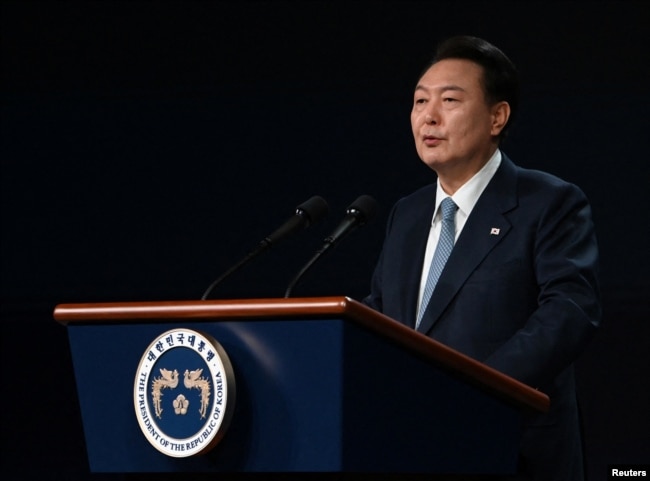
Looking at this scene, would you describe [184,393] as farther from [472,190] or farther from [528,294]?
[472,190]

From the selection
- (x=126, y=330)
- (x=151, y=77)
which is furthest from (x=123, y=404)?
(x=151, y=77)

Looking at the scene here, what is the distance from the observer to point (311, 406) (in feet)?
4.51

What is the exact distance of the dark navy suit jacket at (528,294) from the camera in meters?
1.83

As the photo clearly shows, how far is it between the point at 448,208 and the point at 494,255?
194 mm

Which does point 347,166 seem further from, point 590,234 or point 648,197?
point 590,234

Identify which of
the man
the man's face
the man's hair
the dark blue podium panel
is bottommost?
the dark blue podium panel

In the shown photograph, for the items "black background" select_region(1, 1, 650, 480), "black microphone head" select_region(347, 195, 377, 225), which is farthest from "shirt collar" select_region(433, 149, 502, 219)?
"black background" select_region(1, 1, 650, 480)

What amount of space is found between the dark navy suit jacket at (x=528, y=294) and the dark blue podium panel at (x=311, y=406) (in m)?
0.30

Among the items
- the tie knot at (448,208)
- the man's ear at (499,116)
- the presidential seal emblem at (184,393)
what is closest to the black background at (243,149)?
the man's ear at (499,116)

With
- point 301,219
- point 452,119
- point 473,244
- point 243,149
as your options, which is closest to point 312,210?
point 301,219

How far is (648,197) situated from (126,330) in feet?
6.87

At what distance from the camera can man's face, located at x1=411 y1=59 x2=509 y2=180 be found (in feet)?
7.09

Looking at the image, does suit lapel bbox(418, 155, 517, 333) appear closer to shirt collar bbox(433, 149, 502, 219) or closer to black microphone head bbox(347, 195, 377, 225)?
shirt collar bbox(433, 149, 502, 219)

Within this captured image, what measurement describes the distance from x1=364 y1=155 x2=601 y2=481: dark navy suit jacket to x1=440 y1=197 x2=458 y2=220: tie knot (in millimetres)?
68
